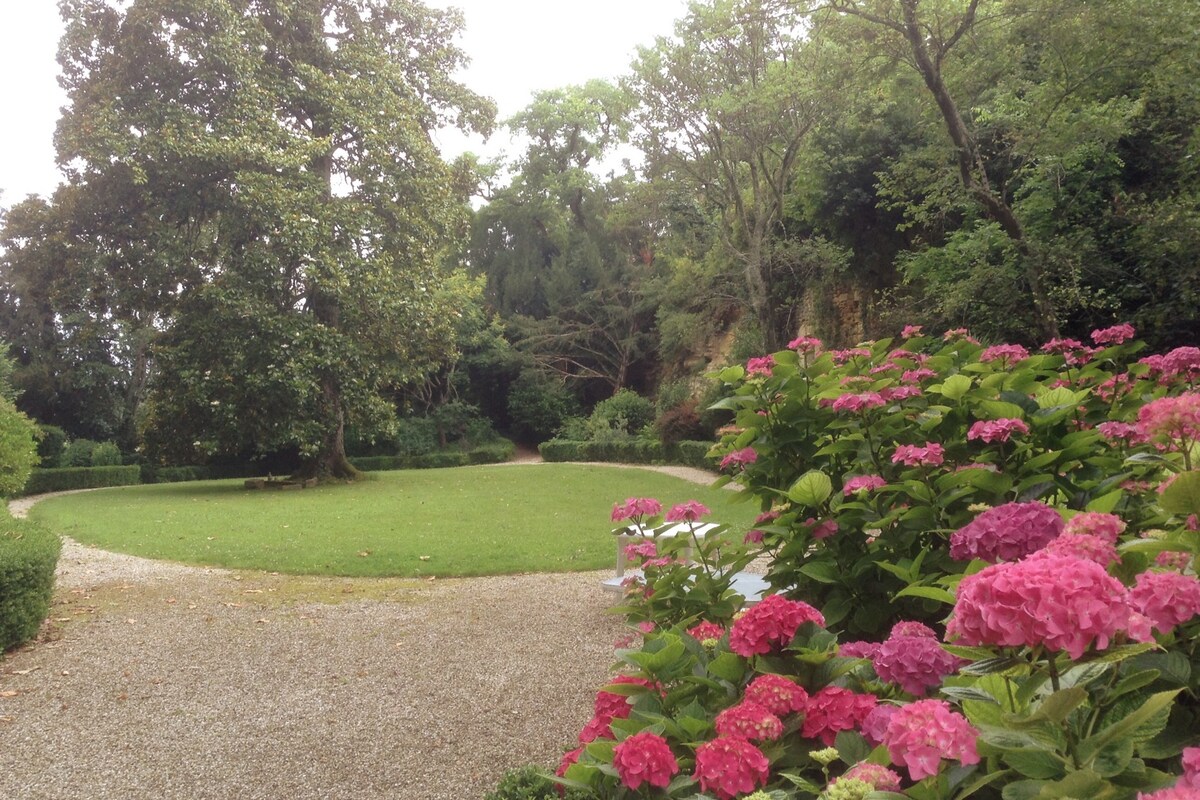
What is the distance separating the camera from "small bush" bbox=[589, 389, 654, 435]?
1073 inches

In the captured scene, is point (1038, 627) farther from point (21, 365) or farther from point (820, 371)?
point (21, 365)

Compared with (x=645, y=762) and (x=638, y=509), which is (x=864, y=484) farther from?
(x=645, y=762)

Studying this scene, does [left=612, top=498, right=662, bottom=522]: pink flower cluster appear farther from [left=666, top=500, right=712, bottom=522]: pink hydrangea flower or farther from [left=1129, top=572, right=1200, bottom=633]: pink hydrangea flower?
[left=1129, top=572, right=1200, bottom=633]: pink hydrangea flower

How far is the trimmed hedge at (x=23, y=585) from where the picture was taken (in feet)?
17.0

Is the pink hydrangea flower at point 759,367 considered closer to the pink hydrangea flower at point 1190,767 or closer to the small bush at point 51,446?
the pink hydrangea flower at point 1190,767

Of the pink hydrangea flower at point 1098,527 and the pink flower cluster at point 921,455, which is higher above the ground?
the pink flower cluster at point 921,455

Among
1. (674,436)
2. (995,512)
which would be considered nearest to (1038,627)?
(995,512)

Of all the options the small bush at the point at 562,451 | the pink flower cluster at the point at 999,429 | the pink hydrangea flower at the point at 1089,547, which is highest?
the pink flower cluster at the point at 999,429

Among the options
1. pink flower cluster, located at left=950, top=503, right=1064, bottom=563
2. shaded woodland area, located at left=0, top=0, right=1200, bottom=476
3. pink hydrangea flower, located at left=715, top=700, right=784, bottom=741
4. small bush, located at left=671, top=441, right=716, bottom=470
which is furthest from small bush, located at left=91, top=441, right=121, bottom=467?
pink flower cluster, located at left=950, top=503, right=1064, bottom=563

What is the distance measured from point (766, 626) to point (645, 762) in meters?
0.42

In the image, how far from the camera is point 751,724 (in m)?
1.39

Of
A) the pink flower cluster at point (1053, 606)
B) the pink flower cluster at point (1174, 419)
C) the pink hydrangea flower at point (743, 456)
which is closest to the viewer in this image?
the pink flower cluster at point (1053, 606)

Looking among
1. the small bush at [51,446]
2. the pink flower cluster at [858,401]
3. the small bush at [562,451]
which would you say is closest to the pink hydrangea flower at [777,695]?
the pink flower cluster at [858,401]

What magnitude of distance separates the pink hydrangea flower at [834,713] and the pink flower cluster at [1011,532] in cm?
47
